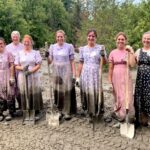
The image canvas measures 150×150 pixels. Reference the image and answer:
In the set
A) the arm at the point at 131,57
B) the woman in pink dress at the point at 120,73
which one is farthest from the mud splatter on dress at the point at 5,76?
the arm at the point at 131,57

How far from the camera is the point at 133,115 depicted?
23.2 feet

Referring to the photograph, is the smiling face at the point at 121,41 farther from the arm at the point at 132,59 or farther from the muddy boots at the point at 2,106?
the muddy boots at the point at 2,106

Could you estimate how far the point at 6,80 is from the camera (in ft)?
26.1

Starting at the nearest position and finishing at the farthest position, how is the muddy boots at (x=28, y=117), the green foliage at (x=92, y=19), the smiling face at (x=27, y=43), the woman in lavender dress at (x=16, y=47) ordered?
the smiling face at (x=27, y=43), the muddy boots at (x=28, y=117), the woman in lavender dress at (x=16, y=47), the green foliage at (x=92, y=19)

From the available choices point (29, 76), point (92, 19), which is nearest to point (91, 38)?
point (29, 76)

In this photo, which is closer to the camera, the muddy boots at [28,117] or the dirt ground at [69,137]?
the dirt ground at [69,137]

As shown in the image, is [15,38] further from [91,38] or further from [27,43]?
[91,38]

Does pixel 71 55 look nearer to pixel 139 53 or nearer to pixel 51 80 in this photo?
pixel 51 80

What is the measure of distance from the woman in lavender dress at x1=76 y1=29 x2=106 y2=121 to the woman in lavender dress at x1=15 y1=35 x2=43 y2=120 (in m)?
0.86

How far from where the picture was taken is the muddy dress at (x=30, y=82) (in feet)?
24.9

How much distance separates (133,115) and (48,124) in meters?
1.68

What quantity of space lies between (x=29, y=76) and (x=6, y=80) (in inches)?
23.3

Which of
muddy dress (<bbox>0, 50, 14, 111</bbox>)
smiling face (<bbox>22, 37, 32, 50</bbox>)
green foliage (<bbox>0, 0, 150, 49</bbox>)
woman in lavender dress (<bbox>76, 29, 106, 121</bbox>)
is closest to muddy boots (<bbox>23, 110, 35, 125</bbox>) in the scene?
muddy dress (<bbox>0, 50, 14, 111</bbox>)

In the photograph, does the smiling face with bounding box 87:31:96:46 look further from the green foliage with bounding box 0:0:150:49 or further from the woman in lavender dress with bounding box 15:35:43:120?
the green foliage with bounding box 0:0:150:49
